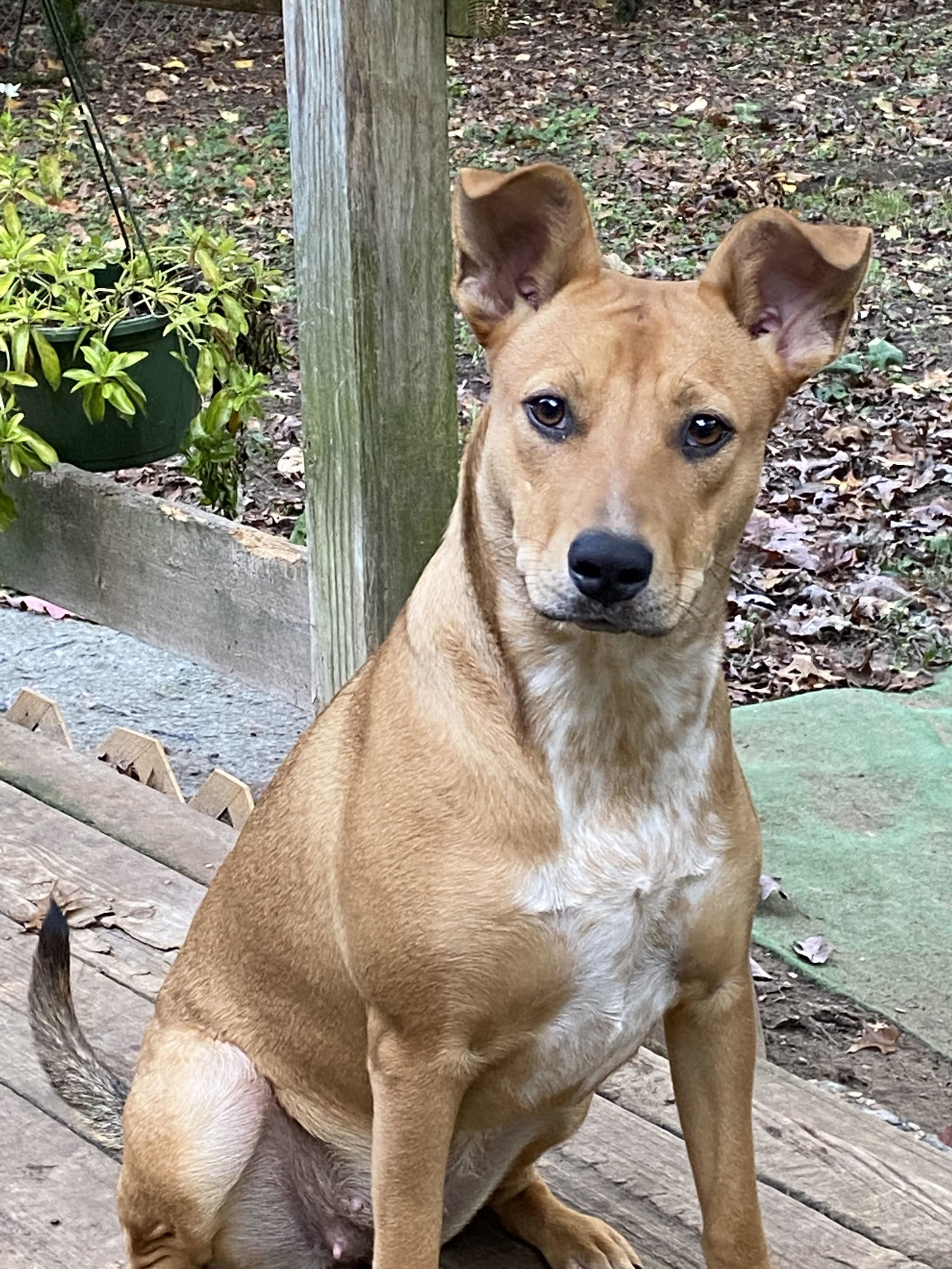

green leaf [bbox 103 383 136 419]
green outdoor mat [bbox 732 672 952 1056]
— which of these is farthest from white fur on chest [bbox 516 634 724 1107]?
green leaf [bbox 103 383 136 419]

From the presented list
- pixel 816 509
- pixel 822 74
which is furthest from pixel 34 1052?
pixel 822 74

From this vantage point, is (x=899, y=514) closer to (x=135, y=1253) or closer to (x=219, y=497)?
(x=219, y=497)

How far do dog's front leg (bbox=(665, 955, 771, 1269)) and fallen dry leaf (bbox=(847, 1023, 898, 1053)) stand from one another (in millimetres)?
1442

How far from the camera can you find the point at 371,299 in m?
3.12

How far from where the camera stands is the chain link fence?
13539 millimetres

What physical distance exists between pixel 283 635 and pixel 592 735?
1.67 metres

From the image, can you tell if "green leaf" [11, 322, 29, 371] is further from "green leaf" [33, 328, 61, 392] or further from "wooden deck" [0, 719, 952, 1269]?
"wooden deck" [0, 719, 952, 1269]

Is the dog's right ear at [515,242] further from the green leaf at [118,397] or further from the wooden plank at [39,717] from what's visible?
the wooden plank at [39,717]

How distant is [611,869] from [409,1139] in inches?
17.9

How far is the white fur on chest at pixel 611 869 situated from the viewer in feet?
7.11

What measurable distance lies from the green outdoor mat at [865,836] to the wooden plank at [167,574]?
4.93 ft

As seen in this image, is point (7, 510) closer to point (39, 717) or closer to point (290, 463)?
point (39, 717)

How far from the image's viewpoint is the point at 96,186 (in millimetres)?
11359

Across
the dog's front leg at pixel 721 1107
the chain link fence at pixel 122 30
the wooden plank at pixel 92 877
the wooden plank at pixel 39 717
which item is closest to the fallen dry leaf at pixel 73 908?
the wooden plank at pixel 92 877
